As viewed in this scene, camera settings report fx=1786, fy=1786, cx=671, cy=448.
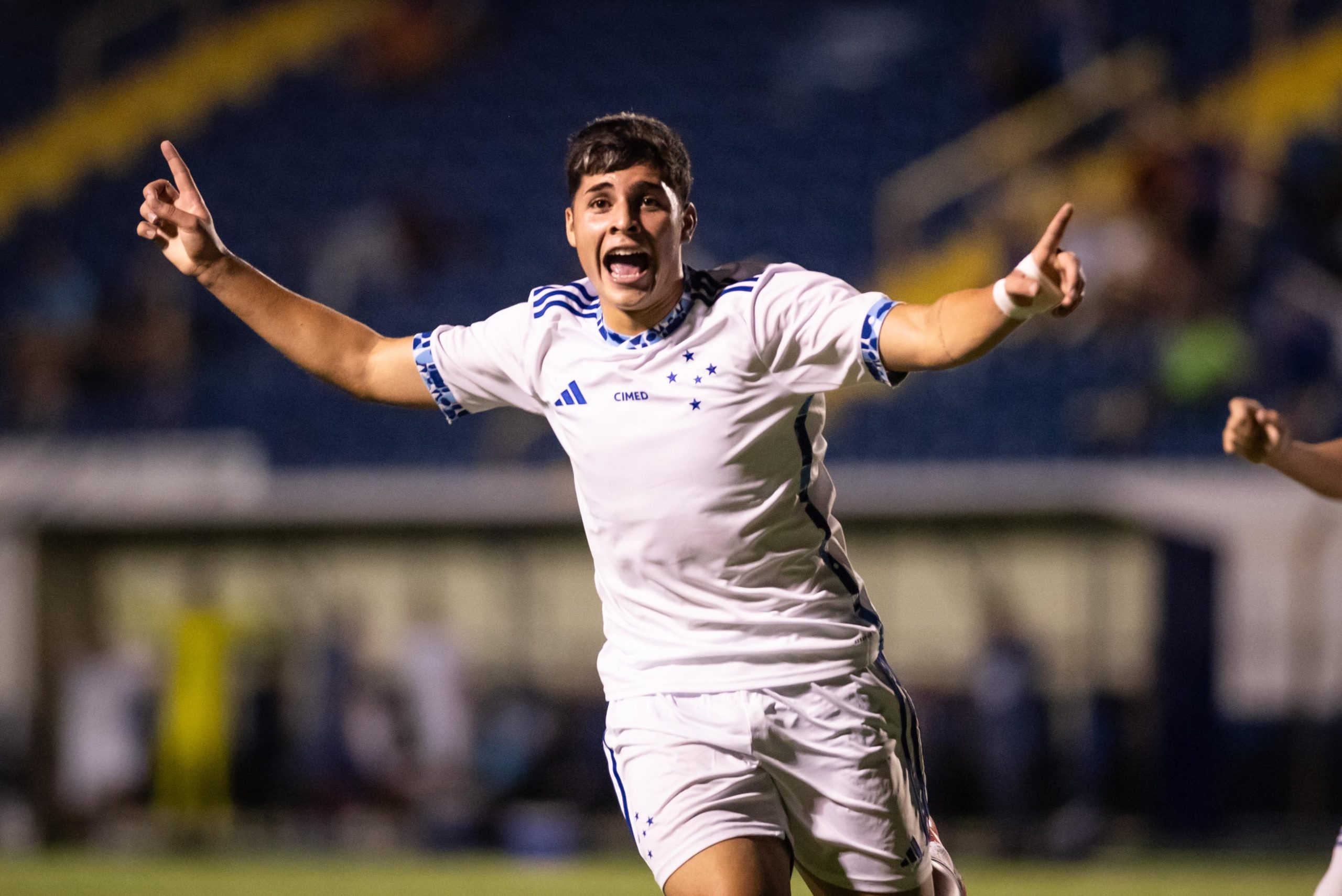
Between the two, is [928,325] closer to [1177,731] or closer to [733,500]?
[733,500]

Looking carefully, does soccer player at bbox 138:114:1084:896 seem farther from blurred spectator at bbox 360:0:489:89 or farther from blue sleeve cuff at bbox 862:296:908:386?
blurred spectator at bbox 360:0:489:89

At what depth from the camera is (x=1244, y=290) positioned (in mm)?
14758

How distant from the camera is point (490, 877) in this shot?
11.5m

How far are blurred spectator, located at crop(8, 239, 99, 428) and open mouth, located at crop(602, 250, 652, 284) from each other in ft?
43.9

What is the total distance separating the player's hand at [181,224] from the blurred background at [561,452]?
22.7 feet

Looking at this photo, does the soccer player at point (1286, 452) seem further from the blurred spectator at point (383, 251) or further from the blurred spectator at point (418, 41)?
the blurred spectator at point (418, 41)

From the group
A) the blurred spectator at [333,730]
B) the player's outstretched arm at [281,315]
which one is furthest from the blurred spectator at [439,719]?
the player's outstretched arm at [281,315]

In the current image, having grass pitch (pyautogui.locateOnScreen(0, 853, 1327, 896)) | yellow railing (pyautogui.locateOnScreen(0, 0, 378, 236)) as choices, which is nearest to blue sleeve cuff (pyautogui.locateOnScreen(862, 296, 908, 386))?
grass pitch (pyautogui.locateOnScreen(0, 853, 1327, 896))

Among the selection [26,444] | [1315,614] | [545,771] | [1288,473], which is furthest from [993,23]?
[1288,473]

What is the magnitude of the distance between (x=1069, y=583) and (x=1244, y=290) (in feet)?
9.26

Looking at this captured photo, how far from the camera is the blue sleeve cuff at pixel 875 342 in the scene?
13.2 ft

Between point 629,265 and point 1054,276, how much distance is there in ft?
3.44

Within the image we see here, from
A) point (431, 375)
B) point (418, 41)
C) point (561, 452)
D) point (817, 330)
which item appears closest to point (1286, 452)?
point (817, 330)

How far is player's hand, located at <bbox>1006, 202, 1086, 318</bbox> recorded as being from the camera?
12.2 ft
